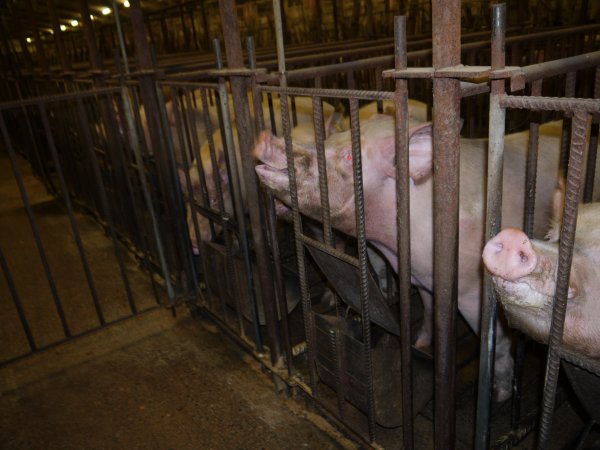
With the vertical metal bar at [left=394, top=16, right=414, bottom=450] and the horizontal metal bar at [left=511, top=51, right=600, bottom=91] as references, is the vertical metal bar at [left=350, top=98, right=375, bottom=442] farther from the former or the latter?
the horizontal metal bar at [left=511, top=51, right=600, bottom=91]

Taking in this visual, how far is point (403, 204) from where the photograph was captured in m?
1.84

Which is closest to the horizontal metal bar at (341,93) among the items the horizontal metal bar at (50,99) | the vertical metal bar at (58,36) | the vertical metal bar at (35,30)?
the horizontal metal bar at (50,99)

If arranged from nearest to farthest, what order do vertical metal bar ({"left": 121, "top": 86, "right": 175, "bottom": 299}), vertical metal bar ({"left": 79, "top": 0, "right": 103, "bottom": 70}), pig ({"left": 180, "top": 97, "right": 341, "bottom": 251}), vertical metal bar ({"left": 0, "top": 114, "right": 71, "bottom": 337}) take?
vertical metal bar ({"left": 0, "top": 114, "right": 71, "bottom": 337})
pig ({"left": 180, "top": 97, "right": 341, "bottom": 251})
vertical metal bar ({"left": 121, "top": 86, "right": 175, "bottom": 299})
vertical metal bar ({"left": 79, "top": 0, "right": 103, "bottom": 70})

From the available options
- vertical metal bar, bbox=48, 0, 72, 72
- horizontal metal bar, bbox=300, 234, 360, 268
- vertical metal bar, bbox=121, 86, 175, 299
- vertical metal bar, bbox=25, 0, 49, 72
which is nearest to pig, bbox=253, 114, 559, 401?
horizontal metal bar, bbox=300, 234, 360, 268

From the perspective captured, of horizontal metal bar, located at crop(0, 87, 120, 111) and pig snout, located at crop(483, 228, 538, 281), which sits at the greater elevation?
horizontal metal bar, located at crop(0, 87, 120, 111)

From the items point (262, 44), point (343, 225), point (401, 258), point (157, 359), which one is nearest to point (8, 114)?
point (262, 44)

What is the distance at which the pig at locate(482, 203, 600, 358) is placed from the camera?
144cm

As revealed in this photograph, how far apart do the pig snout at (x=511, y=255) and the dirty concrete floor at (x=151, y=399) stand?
6.22 feet

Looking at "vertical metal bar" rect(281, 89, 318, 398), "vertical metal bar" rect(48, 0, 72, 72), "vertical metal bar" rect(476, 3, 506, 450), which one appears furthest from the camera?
"vertical metal bar" rect(48, 0, 72, 72)

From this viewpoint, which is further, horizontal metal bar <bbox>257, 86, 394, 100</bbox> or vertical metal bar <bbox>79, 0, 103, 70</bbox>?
vertical metal bar <bbox>79, 0, 103, 70</bbox>

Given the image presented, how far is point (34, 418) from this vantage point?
3.40 metres

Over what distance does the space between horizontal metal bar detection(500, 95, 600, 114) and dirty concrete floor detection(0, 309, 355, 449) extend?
7.41ft

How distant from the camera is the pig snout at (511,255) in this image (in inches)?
56.1

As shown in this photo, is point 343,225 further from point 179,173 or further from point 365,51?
point 365,51
